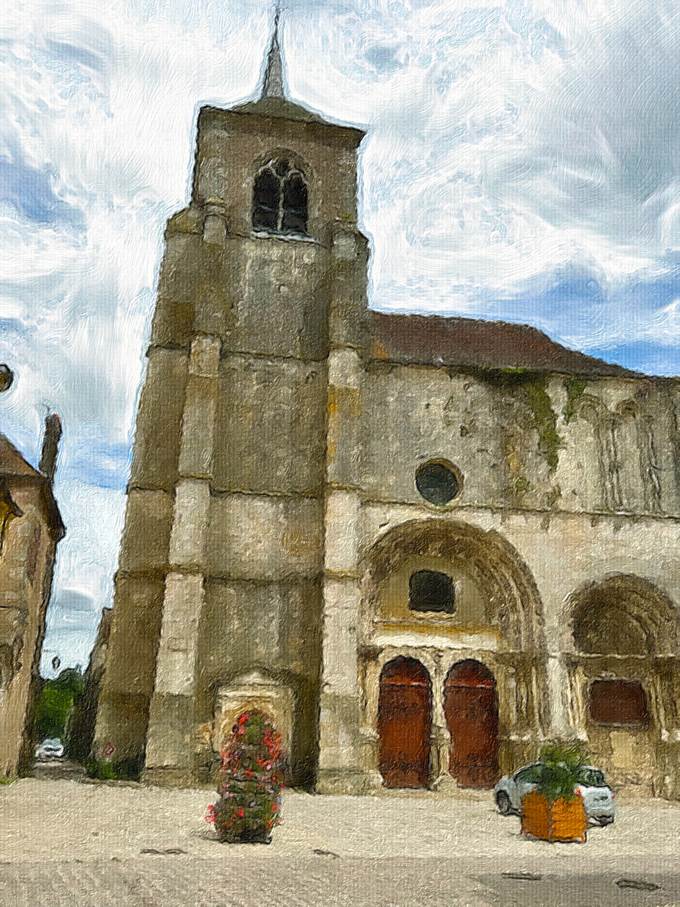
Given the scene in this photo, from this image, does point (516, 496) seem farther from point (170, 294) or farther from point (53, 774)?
point (53, 774)

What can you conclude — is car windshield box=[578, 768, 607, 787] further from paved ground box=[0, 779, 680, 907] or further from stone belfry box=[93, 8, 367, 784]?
stone belfry box=[93, 8, 367, 784]

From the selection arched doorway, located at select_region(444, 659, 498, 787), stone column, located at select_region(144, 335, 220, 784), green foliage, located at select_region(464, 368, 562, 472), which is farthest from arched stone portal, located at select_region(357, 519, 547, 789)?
stone column, located at select_region(144, 335, 220, 784)

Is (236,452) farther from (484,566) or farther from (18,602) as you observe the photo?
(484,566)

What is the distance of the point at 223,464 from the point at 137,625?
13.9 ft

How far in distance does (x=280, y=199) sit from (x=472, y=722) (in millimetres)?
15267

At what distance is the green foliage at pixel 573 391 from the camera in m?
21.2

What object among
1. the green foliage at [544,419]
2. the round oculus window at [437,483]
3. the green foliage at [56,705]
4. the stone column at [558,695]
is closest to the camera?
the stone column at [558,695]

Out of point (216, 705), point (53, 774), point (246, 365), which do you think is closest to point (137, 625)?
point (216, 705)

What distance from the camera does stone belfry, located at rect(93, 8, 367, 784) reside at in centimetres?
1723

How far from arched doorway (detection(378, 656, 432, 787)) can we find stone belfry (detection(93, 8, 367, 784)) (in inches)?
78.6

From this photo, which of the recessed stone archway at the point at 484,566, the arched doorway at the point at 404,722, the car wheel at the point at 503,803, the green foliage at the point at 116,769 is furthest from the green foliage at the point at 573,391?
the green foliage at the point at 116,769

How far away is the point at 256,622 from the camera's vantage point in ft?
59.1

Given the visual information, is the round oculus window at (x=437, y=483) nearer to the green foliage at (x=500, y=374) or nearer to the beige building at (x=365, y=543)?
the beige building at (x=365, y=543)

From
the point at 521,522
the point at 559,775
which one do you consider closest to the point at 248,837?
the point at 559,775
